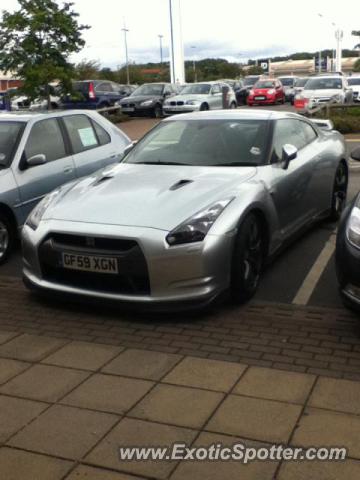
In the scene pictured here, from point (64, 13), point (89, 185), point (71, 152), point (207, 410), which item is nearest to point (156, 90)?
point (64, 13)

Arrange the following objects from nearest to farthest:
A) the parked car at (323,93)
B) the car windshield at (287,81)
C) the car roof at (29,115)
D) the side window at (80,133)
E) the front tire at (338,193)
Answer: the car roof at (29,115) < the front tire at (338,193) < the side window at (80,133) < the parked car at (323,93) < the car windshield at (287,81)

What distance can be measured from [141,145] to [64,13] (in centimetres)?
1462

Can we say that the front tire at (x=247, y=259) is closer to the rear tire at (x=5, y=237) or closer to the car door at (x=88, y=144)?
the rear tire at (x=5, y=237)

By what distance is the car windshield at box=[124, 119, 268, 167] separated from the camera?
5.60 m

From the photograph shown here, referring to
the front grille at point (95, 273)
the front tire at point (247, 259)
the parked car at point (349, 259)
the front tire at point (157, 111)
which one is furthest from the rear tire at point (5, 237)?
the front tire at point (157, 111)

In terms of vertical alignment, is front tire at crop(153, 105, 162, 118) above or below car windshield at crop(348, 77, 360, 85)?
below

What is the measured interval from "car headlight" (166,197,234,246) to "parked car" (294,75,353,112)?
1820cm

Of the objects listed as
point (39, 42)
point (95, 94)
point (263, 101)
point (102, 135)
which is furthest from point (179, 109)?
point (102, 135)

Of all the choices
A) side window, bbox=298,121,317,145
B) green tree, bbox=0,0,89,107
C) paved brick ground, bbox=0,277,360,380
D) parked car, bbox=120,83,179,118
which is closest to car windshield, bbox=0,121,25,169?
paved brick ground, bbox=0,277,360,380

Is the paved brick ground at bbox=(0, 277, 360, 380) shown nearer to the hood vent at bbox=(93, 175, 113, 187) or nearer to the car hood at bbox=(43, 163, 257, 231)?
the car hood at bbox=(43, 163, 257, 231)

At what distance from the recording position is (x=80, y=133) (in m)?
7.45

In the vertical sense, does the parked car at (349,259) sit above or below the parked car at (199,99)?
below

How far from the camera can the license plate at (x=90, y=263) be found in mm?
4430

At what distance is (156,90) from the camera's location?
1151 inches
